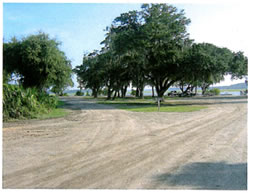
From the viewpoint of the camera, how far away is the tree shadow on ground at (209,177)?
156 inches

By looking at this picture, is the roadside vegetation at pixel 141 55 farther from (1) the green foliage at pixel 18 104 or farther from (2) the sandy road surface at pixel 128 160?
(2) the sandy road surface at pixel 128 160

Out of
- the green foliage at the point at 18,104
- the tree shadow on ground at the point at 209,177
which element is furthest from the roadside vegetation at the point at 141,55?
the tree shadow on ground at the point at 209,177

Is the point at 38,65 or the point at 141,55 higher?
the point at 141,55

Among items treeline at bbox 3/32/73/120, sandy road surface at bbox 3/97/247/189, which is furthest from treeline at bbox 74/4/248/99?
sandy road surface at bbox 3/97/247/189

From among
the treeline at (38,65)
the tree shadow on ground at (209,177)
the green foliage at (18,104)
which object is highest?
the treeline at (38,65)

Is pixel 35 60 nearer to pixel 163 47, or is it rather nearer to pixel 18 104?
pixel 18 104

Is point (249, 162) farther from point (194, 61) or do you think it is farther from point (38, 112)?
point (194, 61)

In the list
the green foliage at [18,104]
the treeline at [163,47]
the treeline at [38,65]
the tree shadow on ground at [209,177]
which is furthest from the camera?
the treeline at [163,47]

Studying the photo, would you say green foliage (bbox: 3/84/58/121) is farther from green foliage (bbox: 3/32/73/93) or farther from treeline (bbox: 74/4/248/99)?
treeline (bbox: 74/4/248/99)

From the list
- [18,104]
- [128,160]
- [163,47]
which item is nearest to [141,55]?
[163,47]

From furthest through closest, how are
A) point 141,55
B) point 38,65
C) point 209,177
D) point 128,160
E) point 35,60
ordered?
point 141,55
point 38,65
point 35,60
point 128,160
point 209,177

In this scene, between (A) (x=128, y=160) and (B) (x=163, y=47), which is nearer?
(A) (x=128, y=160)

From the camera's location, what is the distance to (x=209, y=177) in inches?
168

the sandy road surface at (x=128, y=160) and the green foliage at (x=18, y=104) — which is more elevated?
the green foliage at (x=18, y=104)
